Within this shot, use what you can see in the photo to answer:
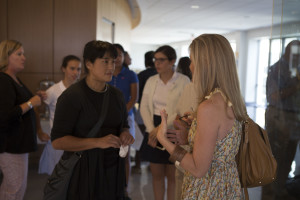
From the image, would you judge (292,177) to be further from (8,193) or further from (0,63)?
(0,63)

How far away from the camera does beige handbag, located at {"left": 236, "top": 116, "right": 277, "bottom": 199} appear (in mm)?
1542

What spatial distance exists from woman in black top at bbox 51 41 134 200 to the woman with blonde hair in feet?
1.61

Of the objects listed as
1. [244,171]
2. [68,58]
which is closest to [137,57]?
[68,58]

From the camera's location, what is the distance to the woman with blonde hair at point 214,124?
4.69 feet

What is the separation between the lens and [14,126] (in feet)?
8.49

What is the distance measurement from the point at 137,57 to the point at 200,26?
12866mm

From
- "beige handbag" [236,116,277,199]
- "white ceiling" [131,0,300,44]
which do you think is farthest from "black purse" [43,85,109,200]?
"white ceiling" [131,0,300,44]

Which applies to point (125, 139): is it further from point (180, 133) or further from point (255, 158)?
point (255, 158)

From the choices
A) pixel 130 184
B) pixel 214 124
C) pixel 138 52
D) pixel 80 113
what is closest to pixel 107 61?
pixel 80 113

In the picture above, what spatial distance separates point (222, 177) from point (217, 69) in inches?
22.2

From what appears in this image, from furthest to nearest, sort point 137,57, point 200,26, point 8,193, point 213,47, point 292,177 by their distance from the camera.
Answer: point 137,57, point 200,26, point 292,177, point 8,193, point 213,47

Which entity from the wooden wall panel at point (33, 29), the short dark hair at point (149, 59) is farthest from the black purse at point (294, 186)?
the wooden wall panel at point (33, 29)

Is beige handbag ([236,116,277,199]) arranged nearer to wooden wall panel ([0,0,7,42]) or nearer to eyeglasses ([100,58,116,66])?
eyeglasses ([100,58,116,66])

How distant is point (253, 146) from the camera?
156 cm
